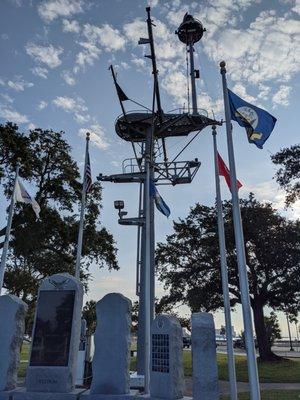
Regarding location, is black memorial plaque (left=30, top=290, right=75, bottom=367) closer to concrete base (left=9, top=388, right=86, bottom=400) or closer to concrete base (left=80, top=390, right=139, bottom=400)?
concrete base (left=9, top=388, right=86, bottom=400)

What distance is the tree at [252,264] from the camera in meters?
28.1

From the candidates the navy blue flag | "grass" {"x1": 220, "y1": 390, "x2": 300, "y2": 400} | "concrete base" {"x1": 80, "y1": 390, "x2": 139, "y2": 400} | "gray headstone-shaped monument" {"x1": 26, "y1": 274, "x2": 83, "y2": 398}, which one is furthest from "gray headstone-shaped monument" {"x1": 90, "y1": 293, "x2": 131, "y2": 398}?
"grass" {"x1": 220, "y1": 390, "x2": 300, "y2": 400}

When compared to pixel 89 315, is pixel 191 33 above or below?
above

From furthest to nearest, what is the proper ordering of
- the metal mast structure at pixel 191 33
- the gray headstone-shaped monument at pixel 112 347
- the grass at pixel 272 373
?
1. the grass at pixel 272 373
2. the metal mast structure at pixel 191 33
3. the gray headstone-shaped monument at pixel 112 347

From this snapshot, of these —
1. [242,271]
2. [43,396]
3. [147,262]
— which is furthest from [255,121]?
[43,396]

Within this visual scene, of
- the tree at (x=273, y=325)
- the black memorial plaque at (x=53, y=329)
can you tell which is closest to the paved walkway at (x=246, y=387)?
the black memorial plaque at (x=53, y=329)

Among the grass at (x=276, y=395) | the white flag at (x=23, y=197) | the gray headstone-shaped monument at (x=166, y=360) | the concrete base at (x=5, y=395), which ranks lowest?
the grass at (x=276, y=395)

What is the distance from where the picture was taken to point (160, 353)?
8.38 metres

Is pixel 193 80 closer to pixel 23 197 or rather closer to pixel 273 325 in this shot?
pixel 23 197

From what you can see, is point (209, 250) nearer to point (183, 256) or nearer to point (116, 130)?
point (183, 256)

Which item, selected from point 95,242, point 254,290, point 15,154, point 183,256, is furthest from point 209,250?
point 15,154

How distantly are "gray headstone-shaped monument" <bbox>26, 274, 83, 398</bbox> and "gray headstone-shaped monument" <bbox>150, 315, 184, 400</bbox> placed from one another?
6.23 feet

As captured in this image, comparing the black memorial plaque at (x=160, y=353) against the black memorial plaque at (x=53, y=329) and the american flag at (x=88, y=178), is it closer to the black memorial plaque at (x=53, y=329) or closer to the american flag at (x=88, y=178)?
the black memorial plaque at (x=53, y=329)

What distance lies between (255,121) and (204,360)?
18.6 ft
